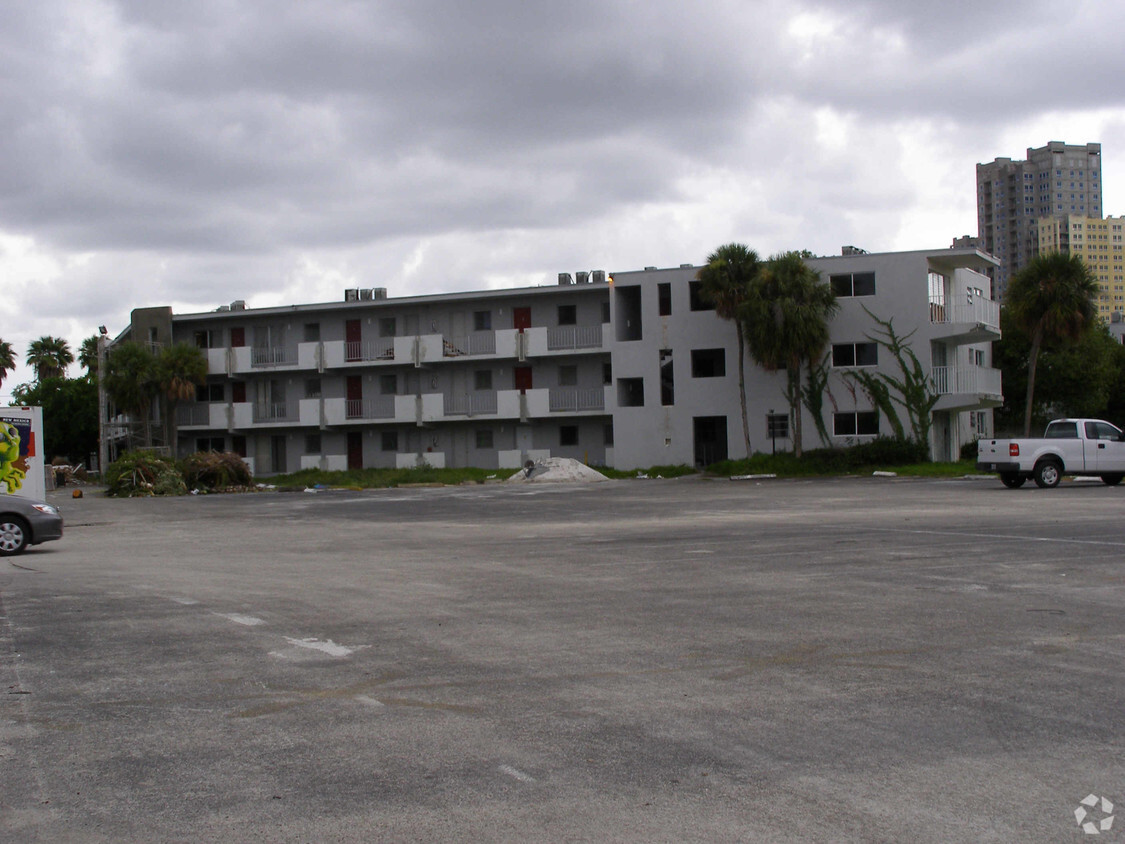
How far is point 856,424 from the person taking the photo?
48406 millimetres

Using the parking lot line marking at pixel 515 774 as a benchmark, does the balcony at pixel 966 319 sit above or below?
above

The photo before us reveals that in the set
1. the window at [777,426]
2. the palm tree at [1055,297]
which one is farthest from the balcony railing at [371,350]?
the palm tree at [1055,297]

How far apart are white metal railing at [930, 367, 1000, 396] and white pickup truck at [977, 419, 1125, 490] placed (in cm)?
1601

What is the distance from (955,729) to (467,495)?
31.7 meters

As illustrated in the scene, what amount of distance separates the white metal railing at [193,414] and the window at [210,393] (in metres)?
1.16

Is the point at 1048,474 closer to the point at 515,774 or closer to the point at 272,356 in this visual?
the point at 515,774

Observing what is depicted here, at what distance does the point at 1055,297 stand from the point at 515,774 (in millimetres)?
51682

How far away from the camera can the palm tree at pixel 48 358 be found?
93.4 metres

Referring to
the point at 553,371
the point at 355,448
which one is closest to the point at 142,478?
the point at 355,448

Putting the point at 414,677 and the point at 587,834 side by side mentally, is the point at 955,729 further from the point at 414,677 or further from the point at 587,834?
the point at 414,677

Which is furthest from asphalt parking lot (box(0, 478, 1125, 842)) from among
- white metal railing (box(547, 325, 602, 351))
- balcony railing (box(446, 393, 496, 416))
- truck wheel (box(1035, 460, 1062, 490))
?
balcony railing (box(446, 393, 496, 416))

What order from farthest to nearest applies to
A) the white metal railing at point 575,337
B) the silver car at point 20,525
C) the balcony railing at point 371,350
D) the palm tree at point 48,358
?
the palm tree at point 48,358, the balcony railing at point 371,350, the white metal railing at point 575,337, the silver car at point 20,525

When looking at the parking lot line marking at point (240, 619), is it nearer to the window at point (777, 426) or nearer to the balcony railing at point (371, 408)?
the window at point (777, 426)

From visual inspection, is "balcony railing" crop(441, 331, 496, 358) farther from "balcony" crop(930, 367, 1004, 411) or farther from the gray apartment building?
"balcony" crop(930, 367, 1004, 411)
